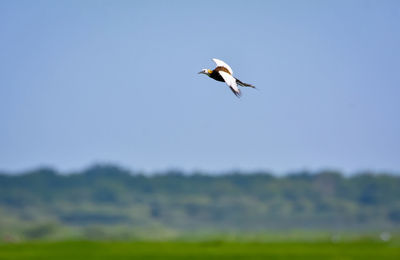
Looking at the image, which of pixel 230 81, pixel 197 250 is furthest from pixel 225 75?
pixel 197 250

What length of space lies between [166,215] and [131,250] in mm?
60264

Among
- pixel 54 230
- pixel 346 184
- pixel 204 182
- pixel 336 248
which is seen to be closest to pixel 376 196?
pixel 346 184

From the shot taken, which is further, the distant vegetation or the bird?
the distant vegetation

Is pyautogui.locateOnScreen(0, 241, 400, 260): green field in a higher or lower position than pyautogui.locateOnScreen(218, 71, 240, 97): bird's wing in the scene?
higher

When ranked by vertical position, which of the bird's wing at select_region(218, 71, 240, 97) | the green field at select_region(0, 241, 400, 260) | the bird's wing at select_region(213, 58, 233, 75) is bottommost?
the bird's wing at select_region(218, 71, 240, 97)

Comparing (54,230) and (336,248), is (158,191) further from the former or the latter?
(336,248)

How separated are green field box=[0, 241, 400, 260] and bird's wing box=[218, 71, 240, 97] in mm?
27097

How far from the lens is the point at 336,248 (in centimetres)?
3675

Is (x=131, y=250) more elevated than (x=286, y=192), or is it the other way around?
(x=286, y=192)

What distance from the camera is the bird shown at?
5.05 m

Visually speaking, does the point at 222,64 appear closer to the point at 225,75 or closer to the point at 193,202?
the point at 225,75

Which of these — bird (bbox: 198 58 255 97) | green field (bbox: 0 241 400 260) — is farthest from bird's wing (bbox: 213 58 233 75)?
green field (bbox: 0 241 400 260)

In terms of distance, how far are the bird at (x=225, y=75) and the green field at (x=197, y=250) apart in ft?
88.3

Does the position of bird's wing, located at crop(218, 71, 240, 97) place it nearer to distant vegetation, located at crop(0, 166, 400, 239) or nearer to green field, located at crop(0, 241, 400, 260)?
green field, located at crop(0, 241, 400, 260)
